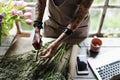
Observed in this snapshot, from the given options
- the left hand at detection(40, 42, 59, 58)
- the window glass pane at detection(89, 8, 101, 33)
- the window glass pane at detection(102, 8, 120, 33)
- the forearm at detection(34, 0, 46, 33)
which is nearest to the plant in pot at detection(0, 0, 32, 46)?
the forearm at detection(34, 0, 46, 33)

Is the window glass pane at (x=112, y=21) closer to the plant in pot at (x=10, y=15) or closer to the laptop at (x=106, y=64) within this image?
the laptop at (x=106, y=64)

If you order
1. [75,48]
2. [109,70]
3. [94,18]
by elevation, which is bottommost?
[109,70]

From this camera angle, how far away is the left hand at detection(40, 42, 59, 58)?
1144mm

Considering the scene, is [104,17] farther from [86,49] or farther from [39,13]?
[39,13]

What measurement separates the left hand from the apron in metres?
0.15

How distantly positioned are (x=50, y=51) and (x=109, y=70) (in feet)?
1.18

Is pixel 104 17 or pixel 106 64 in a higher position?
pixel 104 17

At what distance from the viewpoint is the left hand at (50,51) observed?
3.75 ft

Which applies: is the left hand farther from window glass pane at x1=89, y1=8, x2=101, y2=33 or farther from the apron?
window glass pane at x1=89, y1=8, x2=101, y2=33

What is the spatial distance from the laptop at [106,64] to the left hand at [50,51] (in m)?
0.23

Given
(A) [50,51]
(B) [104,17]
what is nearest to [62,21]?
(A) [50,51]

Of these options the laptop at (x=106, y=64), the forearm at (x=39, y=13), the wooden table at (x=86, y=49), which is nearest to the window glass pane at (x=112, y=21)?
the wooden table at (x=86, y=49)

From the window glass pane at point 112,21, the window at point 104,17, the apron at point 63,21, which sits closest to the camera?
the apron at point 63,21

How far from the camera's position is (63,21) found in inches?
52.6
